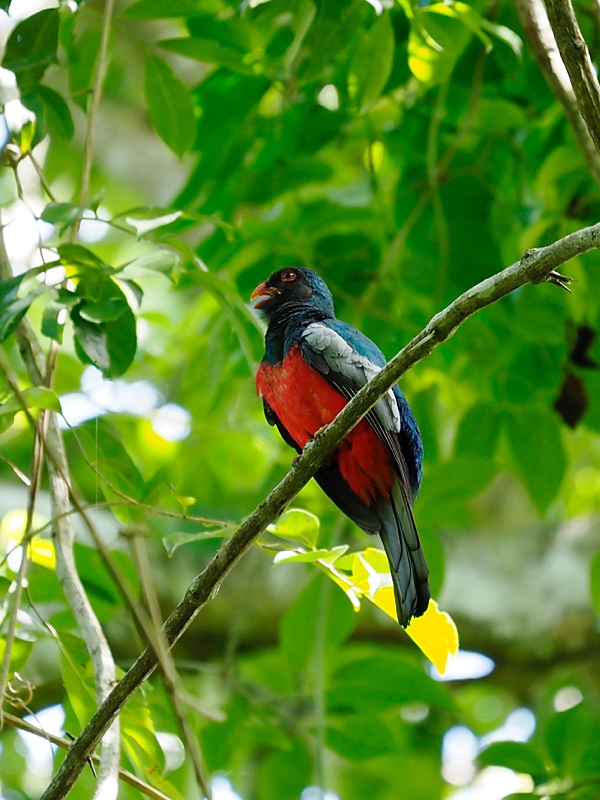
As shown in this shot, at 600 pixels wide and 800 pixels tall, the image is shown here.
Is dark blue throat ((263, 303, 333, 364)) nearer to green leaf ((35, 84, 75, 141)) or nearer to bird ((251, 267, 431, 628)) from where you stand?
bird ((251, 267, 431, 628))

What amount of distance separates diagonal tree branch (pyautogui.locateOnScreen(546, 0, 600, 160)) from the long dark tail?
137 cm

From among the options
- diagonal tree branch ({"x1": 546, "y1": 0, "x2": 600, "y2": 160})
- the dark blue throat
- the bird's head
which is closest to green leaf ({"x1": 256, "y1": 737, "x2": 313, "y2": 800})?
the dark blue throat

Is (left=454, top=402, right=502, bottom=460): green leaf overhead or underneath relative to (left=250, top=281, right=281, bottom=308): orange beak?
underneath

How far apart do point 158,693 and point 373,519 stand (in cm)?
107

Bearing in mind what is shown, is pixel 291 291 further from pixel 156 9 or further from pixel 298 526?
pixel 298 526

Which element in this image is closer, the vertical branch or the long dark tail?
the vertical branch

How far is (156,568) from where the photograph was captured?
575cm

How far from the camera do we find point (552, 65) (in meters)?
3.50

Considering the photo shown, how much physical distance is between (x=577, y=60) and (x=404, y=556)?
1706 mm

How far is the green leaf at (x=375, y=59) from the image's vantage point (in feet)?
11.2

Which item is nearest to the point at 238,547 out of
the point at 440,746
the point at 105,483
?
the point at 105,483

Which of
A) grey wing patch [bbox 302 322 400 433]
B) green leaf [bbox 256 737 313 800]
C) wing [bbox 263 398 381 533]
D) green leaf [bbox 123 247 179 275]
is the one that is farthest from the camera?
green leaf [bbox 256 737 313 800]

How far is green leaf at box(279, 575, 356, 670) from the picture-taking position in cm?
407

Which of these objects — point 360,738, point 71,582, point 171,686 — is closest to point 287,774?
point 360,738
